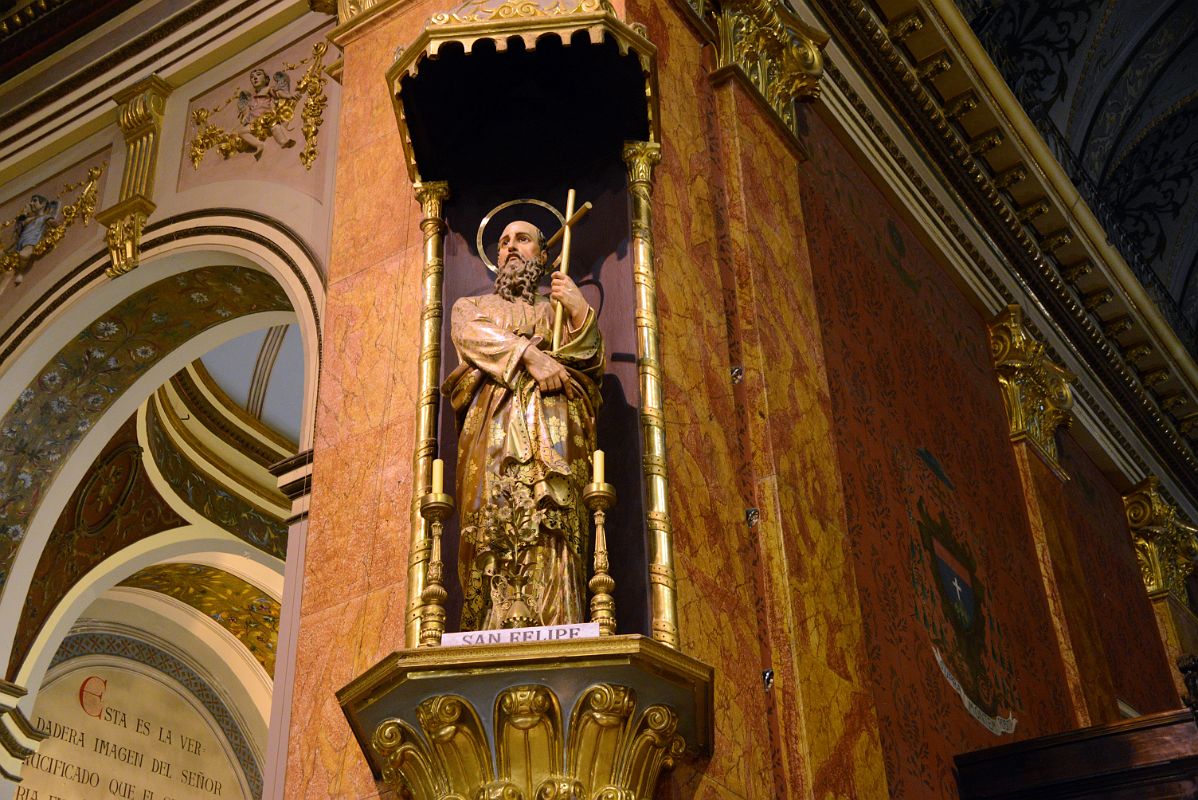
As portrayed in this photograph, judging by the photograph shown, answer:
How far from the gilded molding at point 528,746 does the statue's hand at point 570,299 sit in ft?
3.45

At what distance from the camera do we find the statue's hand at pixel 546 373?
3.68 meters

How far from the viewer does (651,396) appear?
3988mm

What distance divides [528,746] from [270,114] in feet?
12.4

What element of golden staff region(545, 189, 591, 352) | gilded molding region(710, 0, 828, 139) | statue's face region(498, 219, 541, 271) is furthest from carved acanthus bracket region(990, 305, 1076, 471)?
statue's face region(498, 219, 541, 271)

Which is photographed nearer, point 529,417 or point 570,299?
point 529,417

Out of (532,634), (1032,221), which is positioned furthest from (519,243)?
(1032,221)

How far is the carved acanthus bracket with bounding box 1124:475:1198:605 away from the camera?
9750 mm

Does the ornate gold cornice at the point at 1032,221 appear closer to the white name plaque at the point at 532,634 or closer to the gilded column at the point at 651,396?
the gilded column at the point at 651,396

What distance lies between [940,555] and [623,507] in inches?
105

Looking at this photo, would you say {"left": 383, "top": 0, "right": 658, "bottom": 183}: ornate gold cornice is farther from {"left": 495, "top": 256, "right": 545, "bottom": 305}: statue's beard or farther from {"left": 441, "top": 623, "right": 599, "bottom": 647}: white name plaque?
{"left": 441, "top": 623, "right": 599, "bottom": 647}: white name plaque

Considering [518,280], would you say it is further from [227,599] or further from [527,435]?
[227,599]

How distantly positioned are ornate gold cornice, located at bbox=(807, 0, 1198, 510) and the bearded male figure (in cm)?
355

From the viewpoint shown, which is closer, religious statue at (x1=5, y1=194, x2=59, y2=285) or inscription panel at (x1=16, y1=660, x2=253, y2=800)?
religious statue at (x1=5, y1=194, x2=59, y2=285)

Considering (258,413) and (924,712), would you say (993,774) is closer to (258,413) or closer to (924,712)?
(924,712)
